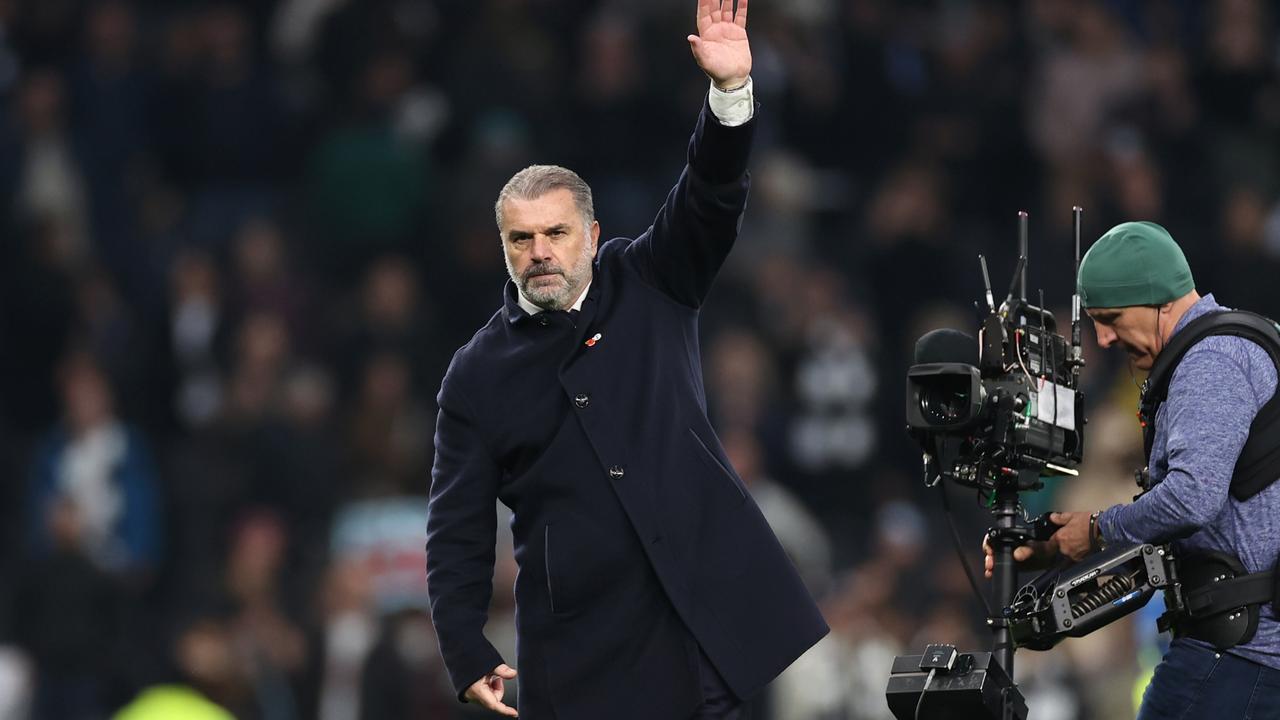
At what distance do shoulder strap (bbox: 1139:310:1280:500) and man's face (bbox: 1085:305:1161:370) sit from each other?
5cm

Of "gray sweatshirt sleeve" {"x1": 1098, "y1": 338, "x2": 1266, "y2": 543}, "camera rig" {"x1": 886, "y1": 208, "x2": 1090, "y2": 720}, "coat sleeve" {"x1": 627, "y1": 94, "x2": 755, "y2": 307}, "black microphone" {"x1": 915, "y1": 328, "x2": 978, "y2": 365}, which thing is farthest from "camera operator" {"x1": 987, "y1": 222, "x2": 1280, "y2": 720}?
A: "coat sleeve" {"x1": 627, "y1": 94, "x2": 755, "y2": 307}

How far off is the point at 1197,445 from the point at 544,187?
163 cm

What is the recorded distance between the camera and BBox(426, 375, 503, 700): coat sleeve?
538 cm

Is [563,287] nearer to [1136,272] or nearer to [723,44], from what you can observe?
[723,44]

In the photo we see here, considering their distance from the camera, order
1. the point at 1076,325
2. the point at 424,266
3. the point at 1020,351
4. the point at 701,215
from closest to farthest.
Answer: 1. the point at 701,215
2. the point at 1020,351
3. the point at 1076,325
4. the point at 424,266

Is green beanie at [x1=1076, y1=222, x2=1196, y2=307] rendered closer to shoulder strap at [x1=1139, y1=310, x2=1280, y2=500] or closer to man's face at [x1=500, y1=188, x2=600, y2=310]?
shoulder strap at [x1=1139, y1=310, x2=1280, y2=500]

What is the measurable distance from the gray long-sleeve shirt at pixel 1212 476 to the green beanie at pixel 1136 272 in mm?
104

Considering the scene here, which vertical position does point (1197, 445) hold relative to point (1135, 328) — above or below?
below

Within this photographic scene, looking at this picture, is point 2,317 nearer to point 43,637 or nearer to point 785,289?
point 43,637

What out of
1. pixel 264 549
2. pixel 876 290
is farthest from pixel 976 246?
pixel 264 549

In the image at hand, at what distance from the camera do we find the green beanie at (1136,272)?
17.5 feet

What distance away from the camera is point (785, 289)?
1183 centimetres

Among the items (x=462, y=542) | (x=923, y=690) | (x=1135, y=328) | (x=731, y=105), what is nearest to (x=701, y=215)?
(x=731, y=105)

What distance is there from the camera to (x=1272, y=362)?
17.1 ft
